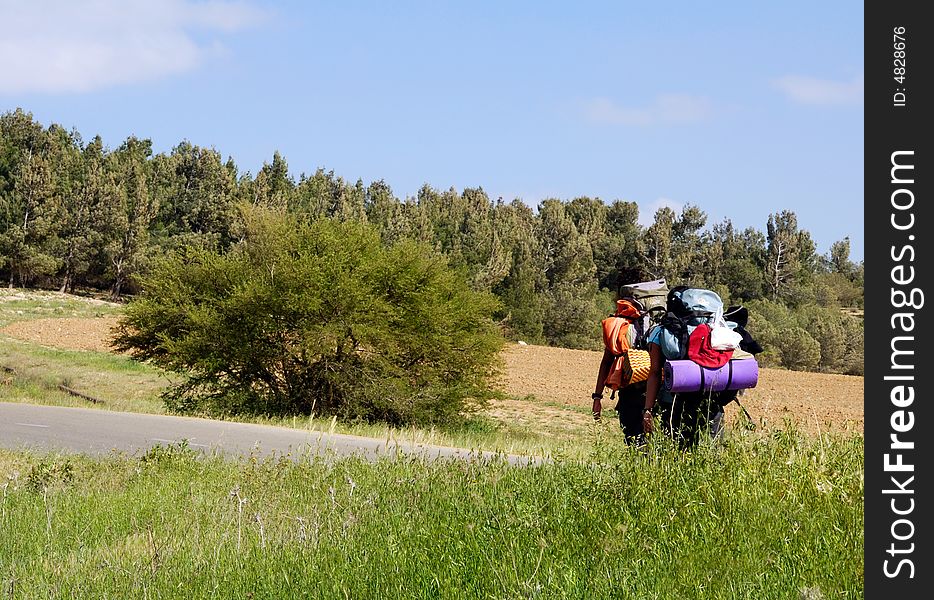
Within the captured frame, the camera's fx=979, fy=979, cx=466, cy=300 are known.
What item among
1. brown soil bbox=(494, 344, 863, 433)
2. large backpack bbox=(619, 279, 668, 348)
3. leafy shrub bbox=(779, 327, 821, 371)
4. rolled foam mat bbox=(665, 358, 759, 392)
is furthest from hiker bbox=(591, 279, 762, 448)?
leafy shrub bbox=(779, 327, 821, 371)

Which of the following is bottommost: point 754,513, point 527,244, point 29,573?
point 29,573

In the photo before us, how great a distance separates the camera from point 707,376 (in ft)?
20.8

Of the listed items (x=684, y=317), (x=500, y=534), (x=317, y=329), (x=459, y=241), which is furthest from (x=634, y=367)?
(x=459, y=241)

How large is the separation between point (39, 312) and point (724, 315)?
6906 cm

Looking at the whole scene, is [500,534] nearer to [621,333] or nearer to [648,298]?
[621,333]

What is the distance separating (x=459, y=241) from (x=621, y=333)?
3327 inches

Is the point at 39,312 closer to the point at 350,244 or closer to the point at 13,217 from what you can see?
the point at 13,217

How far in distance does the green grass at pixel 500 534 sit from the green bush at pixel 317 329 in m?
17.8

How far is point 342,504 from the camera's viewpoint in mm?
6812

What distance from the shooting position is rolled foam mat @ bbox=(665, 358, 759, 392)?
6289 millimetres

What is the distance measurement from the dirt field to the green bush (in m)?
4.21

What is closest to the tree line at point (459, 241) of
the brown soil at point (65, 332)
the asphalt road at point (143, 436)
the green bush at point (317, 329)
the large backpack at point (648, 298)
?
the brown soil at point (65, 332)

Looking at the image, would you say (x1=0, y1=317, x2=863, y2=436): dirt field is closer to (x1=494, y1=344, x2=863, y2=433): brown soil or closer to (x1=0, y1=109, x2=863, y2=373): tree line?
(x1=494, y1=344, x2=863, y2=433): brown soil

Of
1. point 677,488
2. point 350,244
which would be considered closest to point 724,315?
point 677,488
